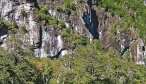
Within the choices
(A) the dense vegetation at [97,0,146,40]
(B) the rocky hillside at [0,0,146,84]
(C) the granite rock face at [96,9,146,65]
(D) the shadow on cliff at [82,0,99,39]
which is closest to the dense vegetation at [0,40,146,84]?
(B) the rocky hillside at [0,0,146,84]

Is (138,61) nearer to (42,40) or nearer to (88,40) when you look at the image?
(88,40)

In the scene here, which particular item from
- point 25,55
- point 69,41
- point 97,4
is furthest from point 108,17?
point 25,55

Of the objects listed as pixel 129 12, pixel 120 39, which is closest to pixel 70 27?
pixel 120 39

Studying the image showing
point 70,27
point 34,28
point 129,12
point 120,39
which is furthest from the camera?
point 129,12

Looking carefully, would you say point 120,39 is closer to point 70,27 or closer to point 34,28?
point 70,27

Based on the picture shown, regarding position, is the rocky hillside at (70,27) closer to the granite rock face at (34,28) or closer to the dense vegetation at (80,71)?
the granite rock face at (34,28)

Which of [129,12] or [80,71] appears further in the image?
[129,12]

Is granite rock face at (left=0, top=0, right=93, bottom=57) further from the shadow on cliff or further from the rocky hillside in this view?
the shadow on cliff

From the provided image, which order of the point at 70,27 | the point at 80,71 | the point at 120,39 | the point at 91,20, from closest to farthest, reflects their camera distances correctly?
the point at 80,71 → the point at 70,27 → the point at 91,20 → the point at 120,39
